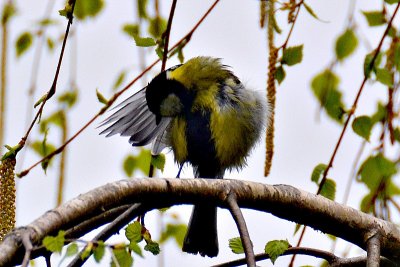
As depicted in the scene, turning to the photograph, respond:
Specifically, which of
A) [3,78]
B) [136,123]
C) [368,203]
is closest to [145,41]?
[3,78]

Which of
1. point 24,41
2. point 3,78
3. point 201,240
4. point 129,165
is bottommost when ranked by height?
point 201,240

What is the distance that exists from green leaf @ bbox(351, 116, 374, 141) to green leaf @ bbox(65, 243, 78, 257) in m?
1.21

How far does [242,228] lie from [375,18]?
107 centimetres

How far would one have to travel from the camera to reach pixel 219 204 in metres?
1.82

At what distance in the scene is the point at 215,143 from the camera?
301 centimetres

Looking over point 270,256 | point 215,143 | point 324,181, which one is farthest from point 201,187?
point 215,143

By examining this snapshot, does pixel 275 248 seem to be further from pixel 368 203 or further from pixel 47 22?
pixel 47 22

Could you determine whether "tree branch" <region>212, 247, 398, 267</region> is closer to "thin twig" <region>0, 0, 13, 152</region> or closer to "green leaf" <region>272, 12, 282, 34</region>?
"green leaf" <region>272, 12, 282, 34</region>

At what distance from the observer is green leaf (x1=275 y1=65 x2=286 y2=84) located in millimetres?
2297

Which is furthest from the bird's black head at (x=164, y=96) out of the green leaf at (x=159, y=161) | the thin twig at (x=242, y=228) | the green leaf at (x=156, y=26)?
the thin twig at (x=242, y=228)

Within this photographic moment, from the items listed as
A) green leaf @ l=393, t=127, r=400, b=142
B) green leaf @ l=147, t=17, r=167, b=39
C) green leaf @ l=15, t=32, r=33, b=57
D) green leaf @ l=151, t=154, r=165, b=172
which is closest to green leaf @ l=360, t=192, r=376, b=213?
green leaf @ l=393, t=127, r=400, b=142

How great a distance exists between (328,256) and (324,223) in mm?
83

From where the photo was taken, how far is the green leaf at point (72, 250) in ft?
4.32

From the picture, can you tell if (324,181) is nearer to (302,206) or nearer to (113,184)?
(302,206)
